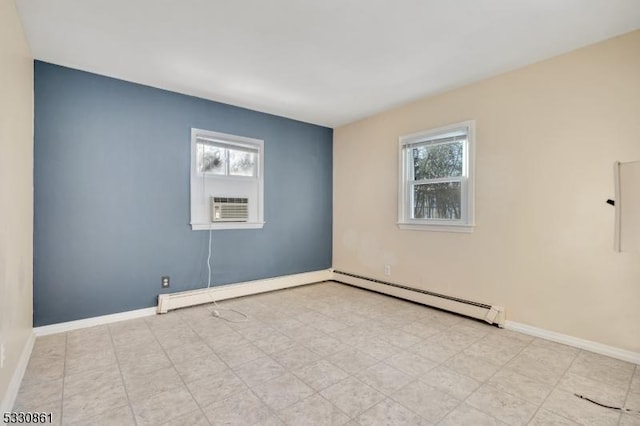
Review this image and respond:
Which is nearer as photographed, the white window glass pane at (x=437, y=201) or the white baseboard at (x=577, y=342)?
the white baseboard at (x=577, y=342)

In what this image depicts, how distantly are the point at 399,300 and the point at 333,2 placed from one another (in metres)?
3.26

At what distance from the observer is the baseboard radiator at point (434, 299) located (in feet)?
9.91

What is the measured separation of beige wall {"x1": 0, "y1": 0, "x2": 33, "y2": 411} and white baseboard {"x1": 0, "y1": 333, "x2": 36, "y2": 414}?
4cm

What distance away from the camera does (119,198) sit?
3.15 meters

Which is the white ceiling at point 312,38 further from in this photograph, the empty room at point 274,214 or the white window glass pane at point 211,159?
the white window glass pane at point 211,159

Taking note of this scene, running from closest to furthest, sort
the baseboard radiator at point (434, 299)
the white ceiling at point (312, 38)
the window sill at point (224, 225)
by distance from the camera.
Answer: the white ceiling at point (312, 38), the baseboard radiator at point (434, 299), the window sill at point (224, 225)

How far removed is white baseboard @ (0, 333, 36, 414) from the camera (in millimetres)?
1630

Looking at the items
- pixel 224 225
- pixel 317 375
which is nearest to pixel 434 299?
pixel 317 375

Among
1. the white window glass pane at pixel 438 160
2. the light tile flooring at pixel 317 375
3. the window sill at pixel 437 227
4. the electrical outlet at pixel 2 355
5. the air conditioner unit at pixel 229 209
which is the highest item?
the white window glass pane at pixel 438 160

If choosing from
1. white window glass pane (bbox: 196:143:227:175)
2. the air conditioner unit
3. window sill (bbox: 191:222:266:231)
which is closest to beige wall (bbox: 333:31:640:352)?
window sill (bbox: 191:222:266:231)

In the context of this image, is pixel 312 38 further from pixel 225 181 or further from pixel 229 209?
pixel 229 209

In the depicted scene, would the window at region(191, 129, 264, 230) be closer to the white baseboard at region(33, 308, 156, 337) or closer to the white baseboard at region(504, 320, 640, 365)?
the white baseboard at region(33, 308, 156, 337)

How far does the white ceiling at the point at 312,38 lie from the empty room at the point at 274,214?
0.8 inches

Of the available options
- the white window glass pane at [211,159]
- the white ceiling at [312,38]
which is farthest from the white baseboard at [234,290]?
the white ceiling at [312,38]
